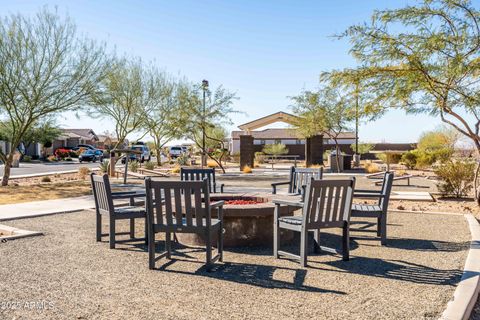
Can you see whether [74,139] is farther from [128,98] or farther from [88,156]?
[128,98]

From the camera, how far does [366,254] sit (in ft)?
18.8

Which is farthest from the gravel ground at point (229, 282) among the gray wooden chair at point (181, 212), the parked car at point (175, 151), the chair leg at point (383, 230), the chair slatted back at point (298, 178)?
the parked car at point (175, 151)

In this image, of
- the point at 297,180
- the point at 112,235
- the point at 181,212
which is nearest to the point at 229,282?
the point at 181,212

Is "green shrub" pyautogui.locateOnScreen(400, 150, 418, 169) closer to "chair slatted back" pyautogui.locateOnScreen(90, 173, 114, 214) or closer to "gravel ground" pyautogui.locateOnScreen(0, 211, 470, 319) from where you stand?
"gravel ground" pyautogui.locateOnScreen(0, 211, 470, 319)

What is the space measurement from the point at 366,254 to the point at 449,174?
721 centimetres

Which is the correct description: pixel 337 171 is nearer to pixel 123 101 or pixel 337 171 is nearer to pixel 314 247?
pixel 123 101

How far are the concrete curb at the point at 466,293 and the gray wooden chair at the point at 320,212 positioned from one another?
4.56ft

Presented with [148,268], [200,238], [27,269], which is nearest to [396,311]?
[148,268]

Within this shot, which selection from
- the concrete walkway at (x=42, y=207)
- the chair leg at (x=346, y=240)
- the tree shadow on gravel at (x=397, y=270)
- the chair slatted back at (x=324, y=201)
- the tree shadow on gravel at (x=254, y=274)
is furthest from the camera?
the concrete walkway at (x=42, y=207)

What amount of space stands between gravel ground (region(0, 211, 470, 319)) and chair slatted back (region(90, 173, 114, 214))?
56cm

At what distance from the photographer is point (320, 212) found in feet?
Answer: 16.8

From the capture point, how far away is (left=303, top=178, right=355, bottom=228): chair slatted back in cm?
496

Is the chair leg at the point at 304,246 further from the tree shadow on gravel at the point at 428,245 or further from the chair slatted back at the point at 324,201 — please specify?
the tree shadow on gravel at the point at 428,245

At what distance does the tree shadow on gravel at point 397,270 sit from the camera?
4.53 metres
